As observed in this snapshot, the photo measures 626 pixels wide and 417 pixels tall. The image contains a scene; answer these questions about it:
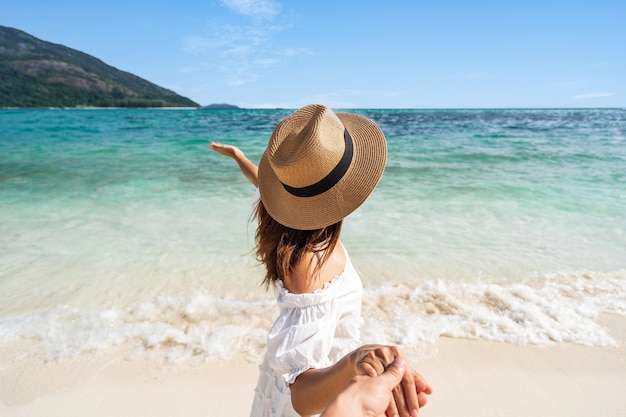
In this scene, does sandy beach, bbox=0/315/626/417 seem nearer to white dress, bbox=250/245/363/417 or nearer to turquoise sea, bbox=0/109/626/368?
turquoise sea, bbox=0/109/626/368

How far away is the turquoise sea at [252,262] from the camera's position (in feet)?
10.3

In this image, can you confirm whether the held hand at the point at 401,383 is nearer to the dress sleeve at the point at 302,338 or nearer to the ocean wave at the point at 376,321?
the dress sleeve at the point at 302,338

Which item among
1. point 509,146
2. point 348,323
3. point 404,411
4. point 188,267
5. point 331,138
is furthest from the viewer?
point 509,146

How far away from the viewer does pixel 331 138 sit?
1.28 metres

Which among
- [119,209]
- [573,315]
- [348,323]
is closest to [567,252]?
[573,315]

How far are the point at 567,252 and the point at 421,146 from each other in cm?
1132

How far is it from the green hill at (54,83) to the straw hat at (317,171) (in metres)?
104

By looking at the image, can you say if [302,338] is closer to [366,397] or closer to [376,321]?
[366,397]

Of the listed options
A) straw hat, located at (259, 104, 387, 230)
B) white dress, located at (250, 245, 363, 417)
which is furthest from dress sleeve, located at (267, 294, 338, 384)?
straw hat, located at (259, 104, 387, 230)

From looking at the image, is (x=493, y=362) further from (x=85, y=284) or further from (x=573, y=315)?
(x=85, y=284)

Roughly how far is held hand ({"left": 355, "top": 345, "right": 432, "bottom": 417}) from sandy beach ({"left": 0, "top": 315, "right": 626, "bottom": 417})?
172 centimetres

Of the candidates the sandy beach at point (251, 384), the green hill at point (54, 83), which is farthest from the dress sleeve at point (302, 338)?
the green hill at point (54, 83)

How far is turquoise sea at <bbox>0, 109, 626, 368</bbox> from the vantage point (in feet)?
10.3

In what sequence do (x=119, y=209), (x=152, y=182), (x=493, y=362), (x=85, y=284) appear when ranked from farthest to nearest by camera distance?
(x=152, y=182)
(x=119, y=209)
(x=85, y=284)
(x=493, y=362)
